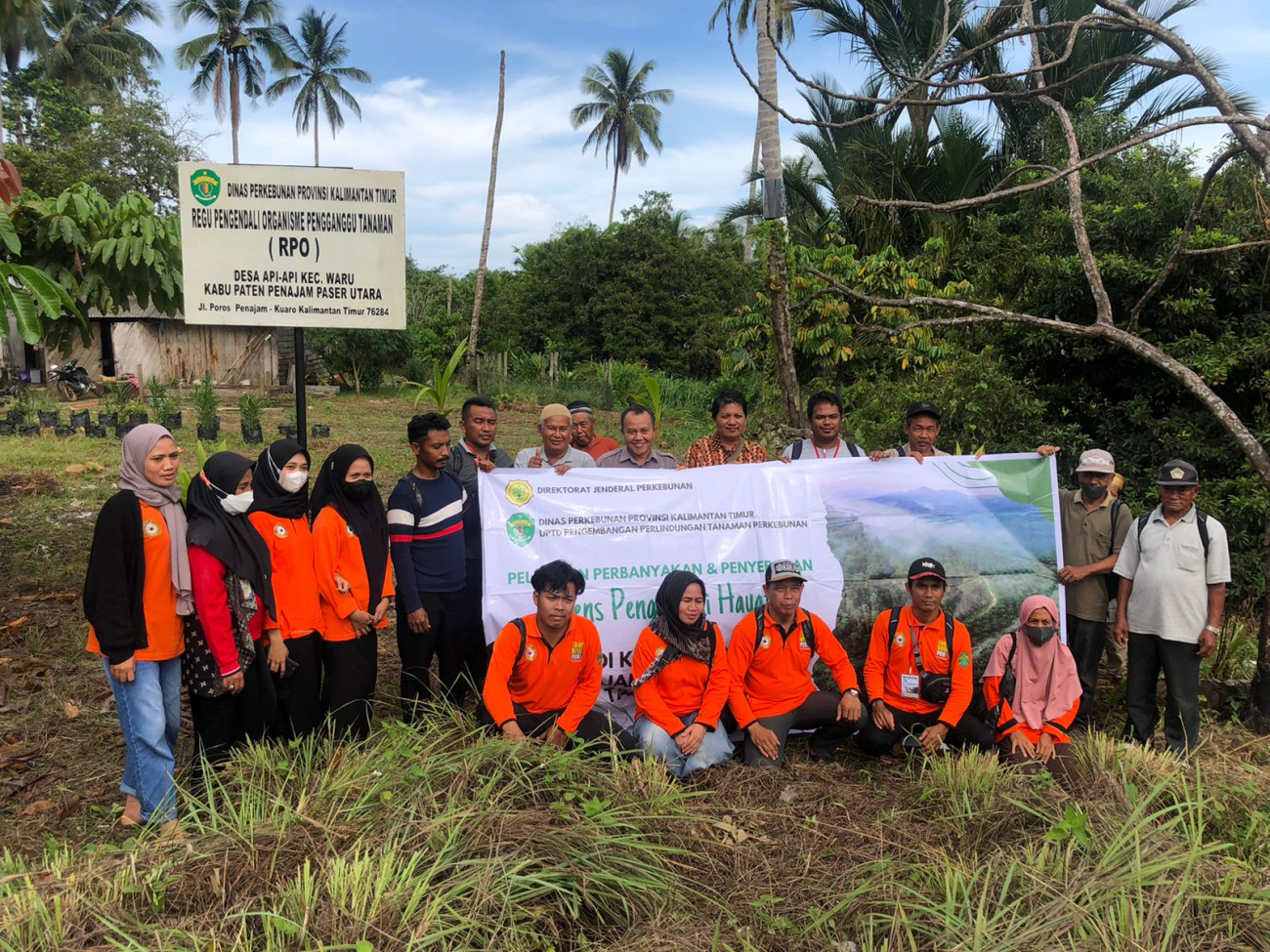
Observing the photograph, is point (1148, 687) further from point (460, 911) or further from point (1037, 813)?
point (460, 911)

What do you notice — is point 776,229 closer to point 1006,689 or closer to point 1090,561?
point 1090,561

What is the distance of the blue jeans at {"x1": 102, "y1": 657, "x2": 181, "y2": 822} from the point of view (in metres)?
3.82

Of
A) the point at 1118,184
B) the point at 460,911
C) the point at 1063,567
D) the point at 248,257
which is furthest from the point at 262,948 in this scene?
the point at 1118,184

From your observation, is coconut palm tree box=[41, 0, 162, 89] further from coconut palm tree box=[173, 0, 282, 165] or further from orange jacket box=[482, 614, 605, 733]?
orange jacket box=[482, 614, 605, 733]

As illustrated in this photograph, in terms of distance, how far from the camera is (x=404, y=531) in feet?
15.4

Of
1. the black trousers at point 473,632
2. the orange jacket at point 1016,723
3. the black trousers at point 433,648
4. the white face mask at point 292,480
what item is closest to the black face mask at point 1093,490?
the orange jacket at point 1016,723

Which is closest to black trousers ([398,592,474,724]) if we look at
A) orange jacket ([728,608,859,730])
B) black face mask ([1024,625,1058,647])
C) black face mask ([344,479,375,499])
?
black face mask ([344,479,375,499])

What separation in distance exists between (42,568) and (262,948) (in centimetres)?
634

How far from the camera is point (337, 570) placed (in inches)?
170

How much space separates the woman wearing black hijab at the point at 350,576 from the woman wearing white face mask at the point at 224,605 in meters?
0.28

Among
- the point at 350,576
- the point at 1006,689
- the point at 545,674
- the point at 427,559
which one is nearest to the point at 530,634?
the point at 545,674

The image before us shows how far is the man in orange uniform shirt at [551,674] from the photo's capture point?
169 inches

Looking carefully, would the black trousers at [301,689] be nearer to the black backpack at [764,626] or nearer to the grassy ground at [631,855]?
the grassy ground at [631,855]

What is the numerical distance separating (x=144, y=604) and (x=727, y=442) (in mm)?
3062
